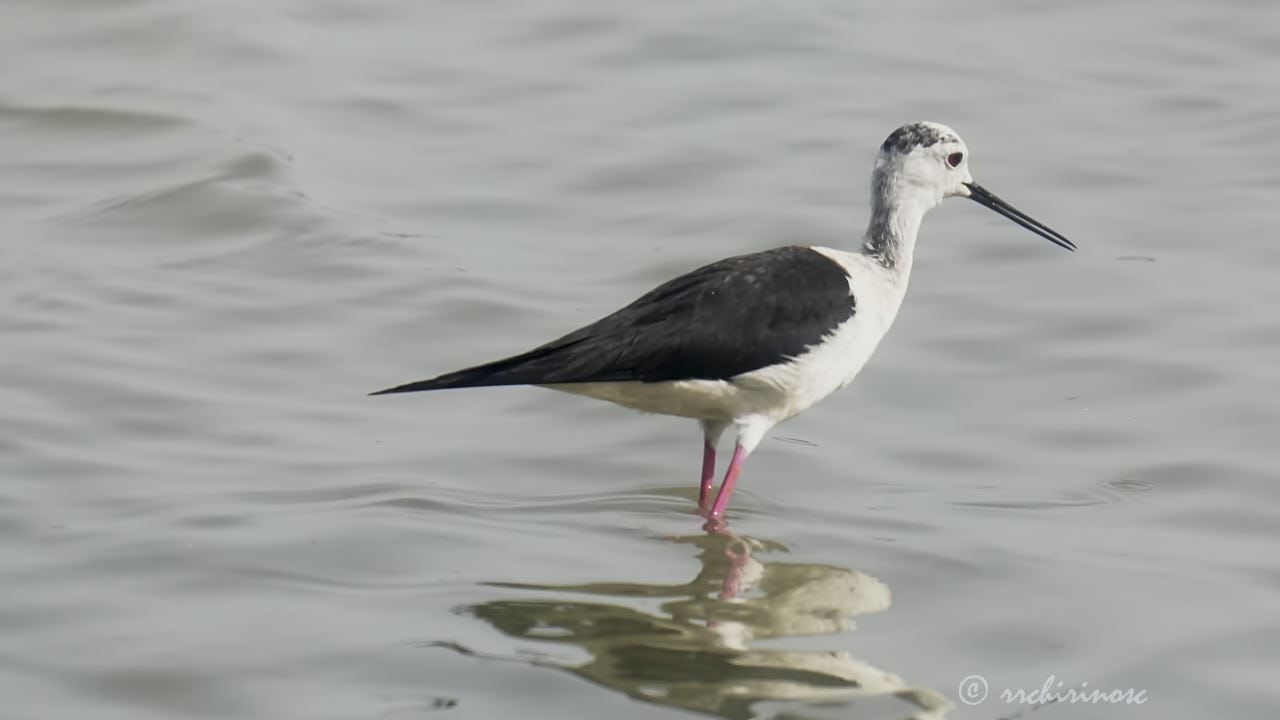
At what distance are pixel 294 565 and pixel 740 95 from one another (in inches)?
289

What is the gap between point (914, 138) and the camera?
25.1 ft

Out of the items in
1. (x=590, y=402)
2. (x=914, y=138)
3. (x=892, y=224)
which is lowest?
(x=590, y=402)

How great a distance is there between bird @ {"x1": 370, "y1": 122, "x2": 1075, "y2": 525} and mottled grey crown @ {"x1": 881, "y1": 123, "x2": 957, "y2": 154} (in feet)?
1.87

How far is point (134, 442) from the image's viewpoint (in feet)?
25.0

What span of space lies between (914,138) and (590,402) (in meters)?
2.08

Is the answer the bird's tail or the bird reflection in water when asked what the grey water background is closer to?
the bird reflection in water

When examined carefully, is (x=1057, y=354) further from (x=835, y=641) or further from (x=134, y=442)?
(x=134, y=442)

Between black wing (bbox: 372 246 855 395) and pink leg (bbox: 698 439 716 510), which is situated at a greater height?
black wing (bbox: 372 246 855 395)

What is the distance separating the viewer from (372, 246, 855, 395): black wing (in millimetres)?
6656

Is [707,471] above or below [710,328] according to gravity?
below

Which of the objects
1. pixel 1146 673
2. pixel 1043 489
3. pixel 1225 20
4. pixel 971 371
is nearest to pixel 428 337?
pixel 971 371

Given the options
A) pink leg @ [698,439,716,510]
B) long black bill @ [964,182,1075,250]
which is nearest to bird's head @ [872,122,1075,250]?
long black bill @ [964,182,1075,250]

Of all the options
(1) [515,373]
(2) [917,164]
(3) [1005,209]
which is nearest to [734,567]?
(1) [515,373]

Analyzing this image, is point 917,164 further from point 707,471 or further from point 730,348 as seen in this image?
point 707,471
